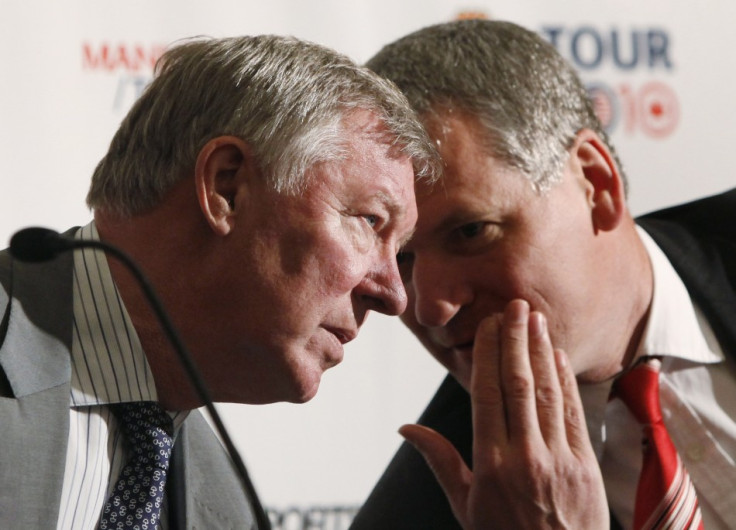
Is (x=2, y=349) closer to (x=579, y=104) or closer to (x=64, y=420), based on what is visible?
(x=64, y=420)

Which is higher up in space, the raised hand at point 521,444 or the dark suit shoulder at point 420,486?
the raised hand at point 521,444

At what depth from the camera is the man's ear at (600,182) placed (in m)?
1.64

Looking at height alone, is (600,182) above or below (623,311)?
above

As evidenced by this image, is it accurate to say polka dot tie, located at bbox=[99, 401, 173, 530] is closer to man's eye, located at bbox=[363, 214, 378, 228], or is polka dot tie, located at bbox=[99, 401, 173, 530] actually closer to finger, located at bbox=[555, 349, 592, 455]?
man's eye, located at bbox=[363, 214, 378, 228]

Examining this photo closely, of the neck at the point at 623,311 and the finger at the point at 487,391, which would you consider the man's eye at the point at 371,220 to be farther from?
the neck at the point at 623,311

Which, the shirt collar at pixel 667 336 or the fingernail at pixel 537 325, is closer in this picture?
the fingernail at pixel 537 325

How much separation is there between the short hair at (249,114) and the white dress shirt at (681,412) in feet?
1.92

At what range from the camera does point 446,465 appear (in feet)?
4.80

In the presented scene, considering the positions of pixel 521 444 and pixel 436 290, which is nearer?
pixel 521 444

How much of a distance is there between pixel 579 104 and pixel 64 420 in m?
0.96

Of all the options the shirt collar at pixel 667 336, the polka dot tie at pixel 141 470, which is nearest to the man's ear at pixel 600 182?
the shirt collar at pixel 667 336

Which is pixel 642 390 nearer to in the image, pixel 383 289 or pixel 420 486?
pixel 420 486

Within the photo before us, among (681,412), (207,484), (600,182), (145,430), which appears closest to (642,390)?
(681,412)

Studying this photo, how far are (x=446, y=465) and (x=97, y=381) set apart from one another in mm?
511
